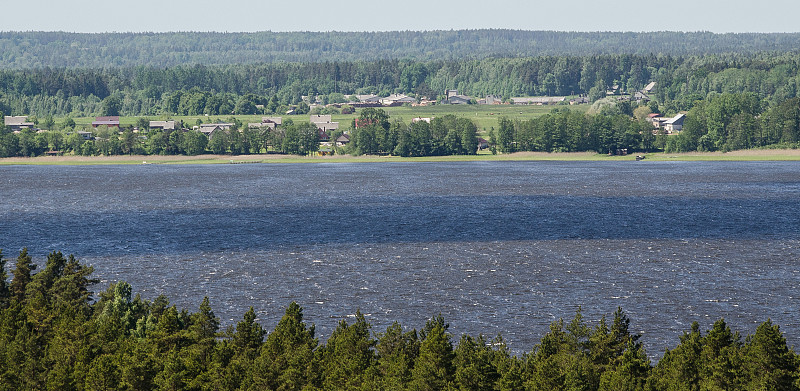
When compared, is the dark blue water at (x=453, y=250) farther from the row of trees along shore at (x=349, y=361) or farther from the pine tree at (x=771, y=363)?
the pine tree at (x=771, y=363)

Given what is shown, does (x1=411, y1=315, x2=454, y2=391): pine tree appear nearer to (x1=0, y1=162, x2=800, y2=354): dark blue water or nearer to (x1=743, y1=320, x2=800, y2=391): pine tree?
(x1=743, y1=320, x2=800, y2=391): pine tree

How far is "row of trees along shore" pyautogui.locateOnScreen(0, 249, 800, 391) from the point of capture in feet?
159

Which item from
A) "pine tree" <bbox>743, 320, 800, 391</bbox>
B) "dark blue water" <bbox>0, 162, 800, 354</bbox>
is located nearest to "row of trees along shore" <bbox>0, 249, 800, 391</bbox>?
"pine tree" <bbox>743, 320, 800, 391</bbox>

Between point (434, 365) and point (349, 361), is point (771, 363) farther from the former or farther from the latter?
point (349, 361)

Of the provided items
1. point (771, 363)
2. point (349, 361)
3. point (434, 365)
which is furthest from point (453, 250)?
point (771, 363)

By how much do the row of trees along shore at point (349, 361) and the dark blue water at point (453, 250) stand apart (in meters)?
15.6

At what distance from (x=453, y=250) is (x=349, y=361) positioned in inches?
2448

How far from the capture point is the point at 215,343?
56938mm

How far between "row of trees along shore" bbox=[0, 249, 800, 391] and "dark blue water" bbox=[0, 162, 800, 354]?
51.2 feet

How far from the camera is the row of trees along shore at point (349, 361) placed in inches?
1906

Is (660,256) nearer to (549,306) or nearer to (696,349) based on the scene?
(549,306)

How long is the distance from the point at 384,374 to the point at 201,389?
9.31 metres

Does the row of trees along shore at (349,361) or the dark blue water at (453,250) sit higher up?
the row of trees along shore at (349,361)

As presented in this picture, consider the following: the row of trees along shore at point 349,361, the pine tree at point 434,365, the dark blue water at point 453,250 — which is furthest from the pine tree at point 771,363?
the dark blue water at point 453,250
